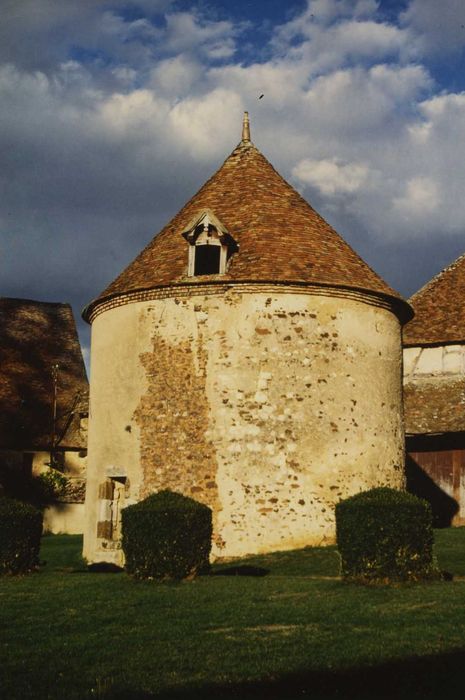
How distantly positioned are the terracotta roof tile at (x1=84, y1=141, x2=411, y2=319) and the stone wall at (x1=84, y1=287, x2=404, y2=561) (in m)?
0.47

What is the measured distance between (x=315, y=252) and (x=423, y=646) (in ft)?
38.7

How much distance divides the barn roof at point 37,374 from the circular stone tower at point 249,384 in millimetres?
10312

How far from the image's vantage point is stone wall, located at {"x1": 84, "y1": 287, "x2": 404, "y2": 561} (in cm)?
1747

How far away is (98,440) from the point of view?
64.3 ft

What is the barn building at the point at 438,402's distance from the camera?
24812mm

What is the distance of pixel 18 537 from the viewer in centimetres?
1490

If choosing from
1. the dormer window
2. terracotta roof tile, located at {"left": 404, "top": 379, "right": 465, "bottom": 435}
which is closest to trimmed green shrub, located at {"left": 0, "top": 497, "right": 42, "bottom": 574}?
the dormer window

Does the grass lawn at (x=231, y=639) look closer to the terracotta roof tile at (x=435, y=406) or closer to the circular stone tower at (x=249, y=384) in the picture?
the circular stone tower at (x=249, y=384)

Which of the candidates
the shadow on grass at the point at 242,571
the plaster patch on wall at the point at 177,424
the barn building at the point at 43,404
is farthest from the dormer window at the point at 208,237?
the barn building at the point at 43,404

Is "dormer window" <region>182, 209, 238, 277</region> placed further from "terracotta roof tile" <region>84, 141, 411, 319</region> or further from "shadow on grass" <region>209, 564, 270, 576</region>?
"shadow on grass" <region>209, 564, 270, 576</region>

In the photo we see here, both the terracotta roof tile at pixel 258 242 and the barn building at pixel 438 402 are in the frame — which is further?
the barn building at pixel 438 402

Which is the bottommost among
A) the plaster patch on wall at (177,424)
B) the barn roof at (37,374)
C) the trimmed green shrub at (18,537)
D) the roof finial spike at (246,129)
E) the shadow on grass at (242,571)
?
the shadow on grass at (242,571)

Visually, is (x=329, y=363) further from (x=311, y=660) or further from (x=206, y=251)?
(x=311, y=660)

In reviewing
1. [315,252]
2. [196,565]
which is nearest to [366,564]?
[196,565]
